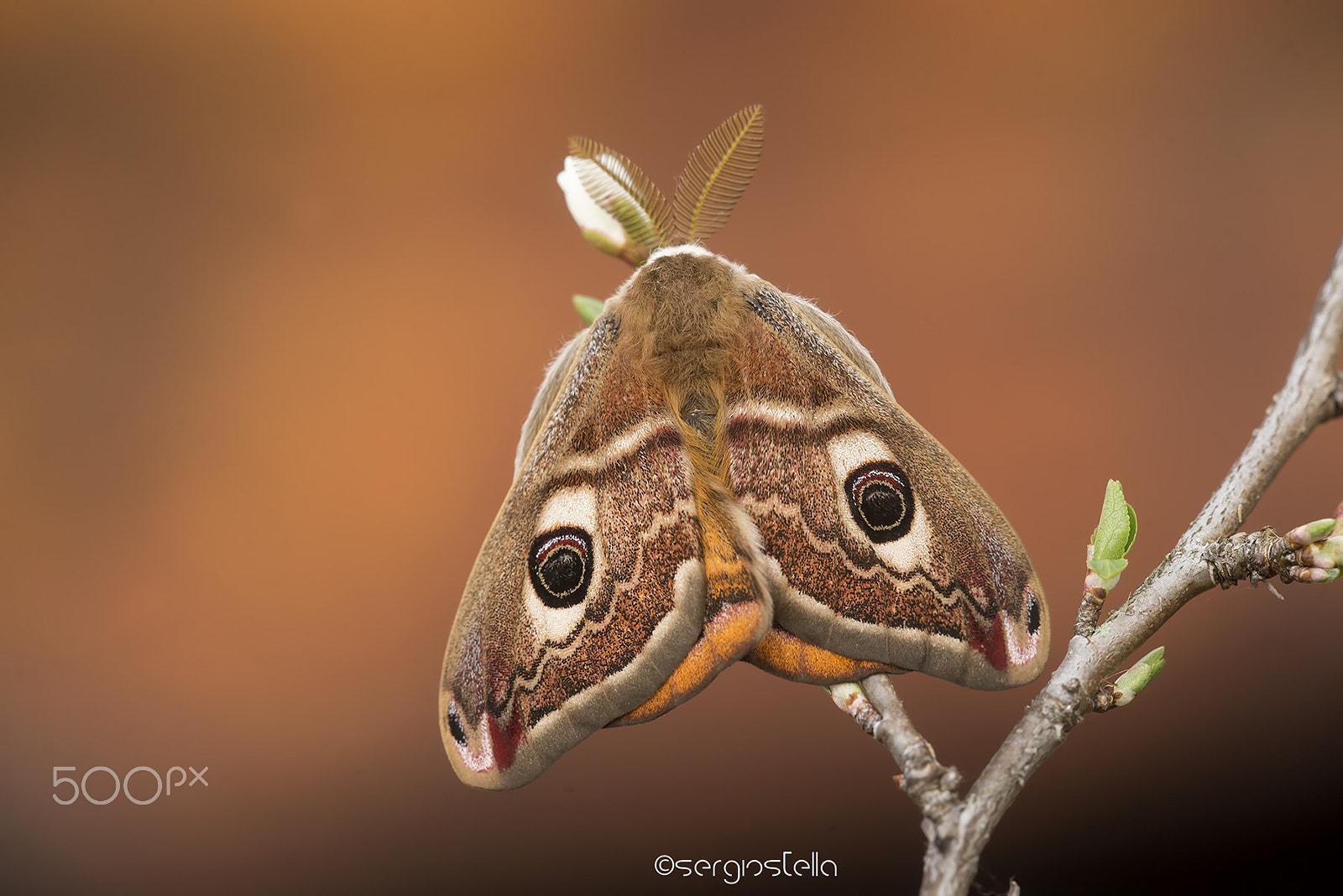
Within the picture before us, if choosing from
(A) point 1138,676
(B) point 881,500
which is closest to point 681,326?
(B) point 881,500

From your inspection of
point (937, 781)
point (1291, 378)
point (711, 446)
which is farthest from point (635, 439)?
point (1291, 378)

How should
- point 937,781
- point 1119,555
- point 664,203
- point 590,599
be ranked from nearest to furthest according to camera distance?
point 937,781 < point 1119,555 < point 590,599 < point 664,203

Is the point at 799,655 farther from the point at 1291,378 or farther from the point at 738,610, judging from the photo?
the point at 1291,378

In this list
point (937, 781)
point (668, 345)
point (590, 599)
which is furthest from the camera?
Result: point (668, 345)

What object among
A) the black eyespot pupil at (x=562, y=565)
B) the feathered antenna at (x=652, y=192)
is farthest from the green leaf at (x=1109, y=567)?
the feathered antenna at (x=652, y=192)

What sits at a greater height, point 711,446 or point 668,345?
point 668,345

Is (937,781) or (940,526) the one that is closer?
(937,781)

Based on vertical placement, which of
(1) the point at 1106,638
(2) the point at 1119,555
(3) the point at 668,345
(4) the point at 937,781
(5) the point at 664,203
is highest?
(5) the point at 664,203
